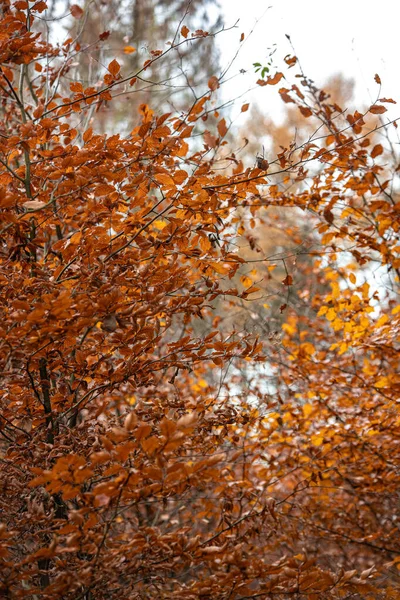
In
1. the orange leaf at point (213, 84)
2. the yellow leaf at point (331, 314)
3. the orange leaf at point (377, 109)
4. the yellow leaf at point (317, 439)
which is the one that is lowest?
the yellow leaf at point (317, 439)

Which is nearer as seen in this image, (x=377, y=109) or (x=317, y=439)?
(x=377, y=109)

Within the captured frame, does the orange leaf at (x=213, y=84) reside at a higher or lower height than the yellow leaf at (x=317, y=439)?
higher

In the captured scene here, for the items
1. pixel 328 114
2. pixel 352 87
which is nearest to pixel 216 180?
pixel 328 114

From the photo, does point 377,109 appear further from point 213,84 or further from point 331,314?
point 331,314

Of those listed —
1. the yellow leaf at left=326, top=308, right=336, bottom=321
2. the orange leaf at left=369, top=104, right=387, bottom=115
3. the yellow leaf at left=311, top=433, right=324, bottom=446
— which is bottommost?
the yellow leaf at left=311, top=433, right=324, bottom=446

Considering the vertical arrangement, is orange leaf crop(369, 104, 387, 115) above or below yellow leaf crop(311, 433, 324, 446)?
above

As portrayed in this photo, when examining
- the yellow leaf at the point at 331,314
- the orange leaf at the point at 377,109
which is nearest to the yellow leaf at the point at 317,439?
the yellow leaf at the point at 331,314

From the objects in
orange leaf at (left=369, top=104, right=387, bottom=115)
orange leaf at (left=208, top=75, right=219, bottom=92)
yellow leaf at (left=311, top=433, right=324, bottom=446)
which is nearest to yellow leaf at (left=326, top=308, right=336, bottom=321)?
yellow leaf at (left=311, top=433, right=324, bottom=446)

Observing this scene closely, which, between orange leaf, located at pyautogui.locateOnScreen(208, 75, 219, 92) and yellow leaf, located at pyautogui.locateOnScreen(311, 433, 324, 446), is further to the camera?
yellow leaf, located at pyautogui.locateOnScreen(311, 433, 324, 446)

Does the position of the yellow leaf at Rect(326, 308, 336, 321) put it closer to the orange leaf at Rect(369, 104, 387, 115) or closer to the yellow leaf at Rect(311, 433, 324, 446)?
the yellow leaf at Rect(311, 433, 324, 446)

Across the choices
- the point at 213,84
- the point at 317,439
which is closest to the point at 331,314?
the point at 317,439

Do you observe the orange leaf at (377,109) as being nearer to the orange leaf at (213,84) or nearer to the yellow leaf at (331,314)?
the orange leaf at (213,84)

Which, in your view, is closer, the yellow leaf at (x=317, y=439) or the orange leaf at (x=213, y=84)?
the orange leaf at (x=213, y=84)

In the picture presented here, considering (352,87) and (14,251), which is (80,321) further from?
(352,87)
